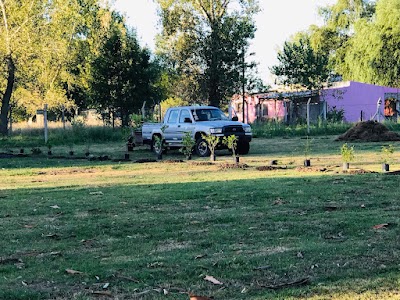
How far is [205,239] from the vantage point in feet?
18.7

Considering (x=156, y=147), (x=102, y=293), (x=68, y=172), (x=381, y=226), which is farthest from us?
(x=156, y=147)

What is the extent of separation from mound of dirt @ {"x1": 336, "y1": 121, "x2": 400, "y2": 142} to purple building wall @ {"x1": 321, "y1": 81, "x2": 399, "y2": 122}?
18166 millimetres

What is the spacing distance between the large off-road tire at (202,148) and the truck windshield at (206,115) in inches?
36.9

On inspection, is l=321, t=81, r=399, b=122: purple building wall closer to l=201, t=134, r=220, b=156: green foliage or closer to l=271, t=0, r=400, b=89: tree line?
l=271, t=0, r=400, b=89: tree line

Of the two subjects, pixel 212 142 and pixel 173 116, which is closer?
pixel 212 142

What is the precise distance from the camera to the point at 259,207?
25.0 feet

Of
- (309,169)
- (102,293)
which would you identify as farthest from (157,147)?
(102,293)

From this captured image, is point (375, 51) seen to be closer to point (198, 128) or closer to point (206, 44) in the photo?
point (206, 44)

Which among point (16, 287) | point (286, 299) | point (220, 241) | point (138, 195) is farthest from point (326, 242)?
point (138, 195)

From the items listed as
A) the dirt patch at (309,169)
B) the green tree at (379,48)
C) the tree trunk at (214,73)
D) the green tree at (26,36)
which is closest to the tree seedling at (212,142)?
the dirt patch at (309,169)

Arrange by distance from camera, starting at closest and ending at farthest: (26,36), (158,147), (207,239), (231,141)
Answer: (207,239), (231,141), (158,147), (26,36)

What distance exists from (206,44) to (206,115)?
20.9 meters

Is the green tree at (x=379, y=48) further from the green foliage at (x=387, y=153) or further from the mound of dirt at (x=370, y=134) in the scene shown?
the green foliage at (x=387, y=153)

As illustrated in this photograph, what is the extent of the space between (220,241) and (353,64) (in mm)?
46319
